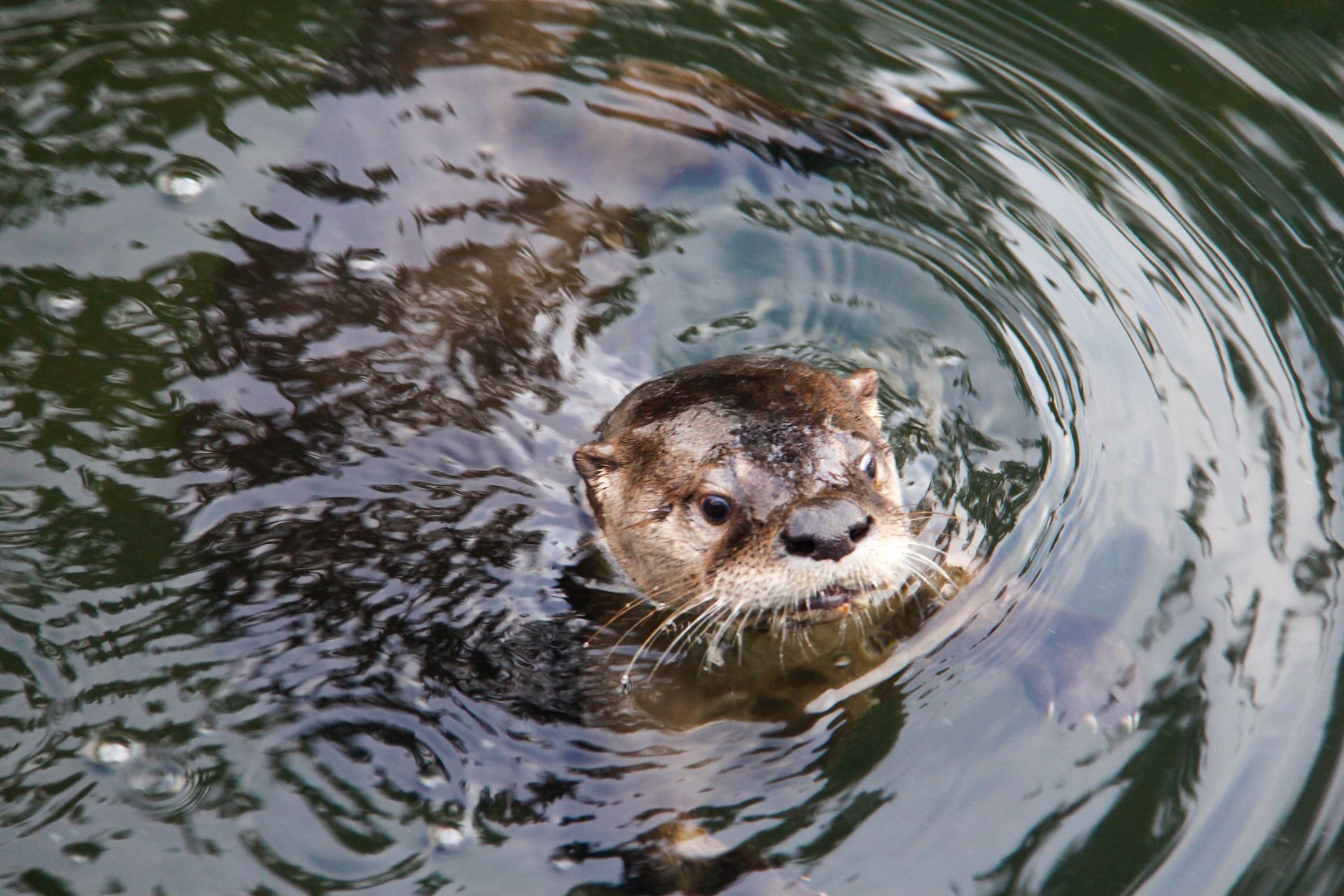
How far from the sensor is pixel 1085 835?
315 centimetres

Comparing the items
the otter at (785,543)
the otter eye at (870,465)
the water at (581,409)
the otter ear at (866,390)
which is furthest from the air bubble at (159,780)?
the otter ear at (866,390)

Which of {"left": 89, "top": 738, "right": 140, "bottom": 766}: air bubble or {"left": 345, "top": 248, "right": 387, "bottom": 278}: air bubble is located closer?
{"left": 89, "top": 738, "right": 140, "bottom": 766}: air bubble

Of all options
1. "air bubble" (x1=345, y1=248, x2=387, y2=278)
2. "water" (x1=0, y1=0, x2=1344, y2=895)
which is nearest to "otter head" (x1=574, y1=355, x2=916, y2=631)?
"water" (x1=0, y1=0, x2=1344, y2=895)

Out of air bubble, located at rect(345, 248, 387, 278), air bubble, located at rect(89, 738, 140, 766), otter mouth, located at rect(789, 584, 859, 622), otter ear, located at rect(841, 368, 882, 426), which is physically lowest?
air bubble, located at rect(89, 738, 140, 766)

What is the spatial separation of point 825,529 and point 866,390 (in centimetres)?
90

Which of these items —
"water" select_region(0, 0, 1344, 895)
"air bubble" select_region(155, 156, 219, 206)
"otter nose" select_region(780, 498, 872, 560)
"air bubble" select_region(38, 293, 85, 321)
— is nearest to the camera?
"otter nose" select_region(780, 498, 872, 560)

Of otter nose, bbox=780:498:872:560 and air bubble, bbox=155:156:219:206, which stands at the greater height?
otter nose, bbox=780:498:872:560

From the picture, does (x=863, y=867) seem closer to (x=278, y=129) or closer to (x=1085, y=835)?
(x=1085, y=835)

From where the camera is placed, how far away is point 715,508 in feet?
11.0

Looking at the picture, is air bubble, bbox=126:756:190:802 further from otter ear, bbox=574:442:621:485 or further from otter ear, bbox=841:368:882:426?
otter ear, bbox=841:368:882:426

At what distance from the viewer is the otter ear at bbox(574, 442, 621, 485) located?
3723mm

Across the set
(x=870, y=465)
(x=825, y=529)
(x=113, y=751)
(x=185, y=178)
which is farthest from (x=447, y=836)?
(x=185, y=178)

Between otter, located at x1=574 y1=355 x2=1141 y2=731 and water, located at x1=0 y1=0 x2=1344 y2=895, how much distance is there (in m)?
0.13

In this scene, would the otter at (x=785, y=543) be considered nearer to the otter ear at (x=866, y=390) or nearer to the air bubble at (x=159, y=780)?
the otter ear at (x=866, y=390)
